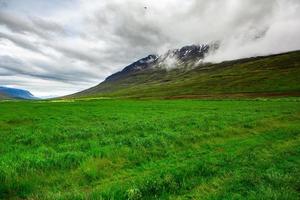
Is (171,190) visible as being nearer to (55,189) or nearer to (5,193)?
(55,189)

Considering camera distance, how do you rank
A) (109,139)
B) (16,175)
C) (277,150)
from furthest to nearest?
(109,139) → (277,150) → (16,175)

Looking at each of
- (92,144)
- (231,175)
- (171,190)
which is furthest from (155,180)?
(92,144)

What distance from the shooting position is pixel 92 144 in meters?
18.5

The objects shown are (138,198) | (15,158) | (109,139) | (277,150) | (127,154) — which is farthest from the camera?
(109,139)

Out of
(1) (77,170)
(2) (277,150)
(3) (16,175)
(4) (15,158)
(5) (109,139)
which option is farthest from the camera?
(5) (109,139)

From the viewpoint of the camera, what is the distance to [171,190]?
11.0 metres

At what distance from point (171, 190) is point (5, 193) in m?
6.50

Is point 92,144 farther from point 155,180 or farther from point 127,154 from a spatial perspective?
point 155,180

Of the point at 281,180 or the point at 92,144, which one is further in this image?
the point at 92,144

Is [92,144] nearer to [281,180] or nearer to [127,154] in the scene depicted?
[127,154]

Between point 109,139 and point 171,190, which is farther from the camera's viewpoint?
point 109,139

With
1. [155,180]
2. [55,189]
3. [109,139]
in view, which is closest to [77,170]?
[55,189]

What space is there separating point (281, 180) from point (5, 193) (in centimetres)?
1097

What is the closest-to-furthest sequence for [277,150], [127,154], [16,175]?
[16,175] < [127,154] < [277,150]
